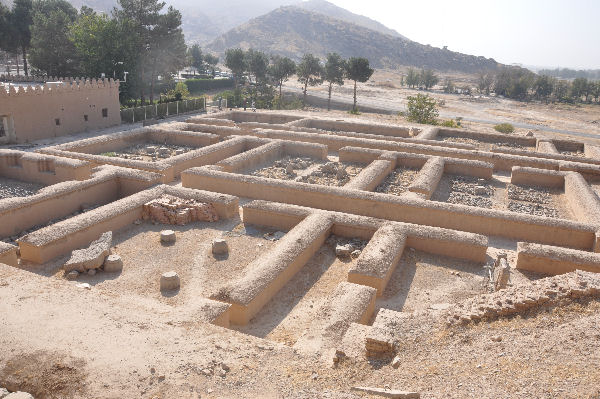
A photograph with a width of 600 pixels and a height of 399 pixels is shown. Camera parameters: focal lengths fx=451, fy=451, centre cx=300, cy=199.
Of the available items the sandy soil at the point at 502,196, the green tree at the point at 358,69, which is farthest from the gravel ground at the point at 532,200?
the green tree at the point at 358,69

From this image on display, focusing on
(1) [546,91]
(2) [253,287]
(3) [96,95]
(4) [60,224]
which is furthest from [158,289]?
(1) [546,91]

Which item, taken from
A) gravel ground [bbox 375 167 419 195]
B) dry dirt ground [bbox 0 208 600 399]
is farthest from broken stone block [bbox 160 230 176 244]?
gravel ground [bbox 375 167 419 195]

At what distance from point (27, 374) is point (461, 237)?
28.8ft

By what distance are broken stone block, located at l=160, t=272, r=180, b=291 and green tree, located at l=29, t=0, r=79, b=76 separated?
27.3 meters

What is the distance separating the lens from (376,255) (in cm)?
936

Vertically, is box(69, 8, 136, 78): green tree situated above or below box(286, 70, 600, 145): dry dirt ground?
above

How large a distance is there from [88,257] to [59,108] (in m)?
15.3

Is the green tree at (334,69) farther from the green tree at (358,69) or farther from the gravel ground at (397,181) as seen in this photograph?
the gravel ground at (397,181)

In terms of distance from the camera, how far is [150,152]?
65.0ft

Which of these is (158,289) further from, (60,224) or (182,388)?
(182,388)

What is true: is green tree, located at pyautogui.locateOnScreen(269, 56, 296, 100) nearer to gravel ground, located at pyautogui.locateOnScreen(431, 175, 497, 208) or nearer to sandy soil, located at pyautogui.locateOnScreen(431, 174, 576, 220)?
sandy soil, located at pyautogui.locateOnScreen(431, 174, 576, 220)

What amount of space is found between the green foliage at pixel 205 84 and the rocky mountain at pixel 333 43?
69.6m

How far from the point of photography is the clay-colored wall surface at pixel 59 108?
65.2ft

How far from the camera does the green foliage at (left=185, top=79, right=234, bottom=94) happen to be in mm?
51875
